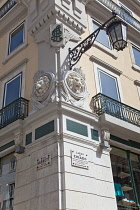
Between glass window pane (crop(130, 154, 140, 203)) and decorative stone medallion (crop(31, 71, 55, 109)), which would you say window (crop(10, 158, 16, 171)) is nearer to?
decorative stone medallion (crop(31, 71, 55, 109))

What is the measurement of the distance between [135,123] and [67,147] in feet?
12.4

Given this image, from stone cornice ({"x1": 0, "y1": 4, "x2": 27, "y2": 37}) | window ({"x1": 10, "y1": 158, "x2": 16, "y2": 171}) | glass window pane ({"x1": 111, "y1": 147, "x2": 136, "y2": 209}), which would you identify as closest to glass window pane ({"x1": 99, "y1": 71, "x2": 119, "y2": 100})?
glass window pane ({"x1": 111, "y1": 147, "x2": 136, "y2": 209})

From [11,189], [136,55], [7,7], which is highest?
[7,7]

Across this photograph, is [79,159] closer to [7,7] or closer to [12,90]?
[12,90]

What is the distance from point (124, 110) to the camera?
411 inches

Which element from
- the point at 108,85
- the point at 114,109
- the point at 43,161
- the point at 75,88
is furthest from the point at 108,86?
the point at 43,161

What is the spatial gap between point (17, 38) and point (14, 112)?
415 centimetres

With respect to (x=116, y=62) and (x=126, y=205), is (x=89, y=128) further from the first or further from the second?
(x=116, y=62)

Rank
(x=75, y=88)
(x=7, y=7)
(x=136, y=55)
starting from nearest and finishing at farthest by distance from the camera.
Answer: (x=75, y=88) < (x=7, y=7) < (x=136, y=55)

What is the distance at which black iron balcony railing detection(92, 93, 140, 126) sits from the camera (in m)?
9.48

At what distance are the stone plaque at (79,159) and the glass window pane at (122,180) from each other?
5.58 ft

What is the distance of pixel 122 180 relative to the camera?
9.34 metres

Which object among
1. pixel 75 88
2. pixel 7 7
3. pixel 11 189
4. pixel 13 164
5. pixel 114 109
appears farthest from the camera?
pixel 7 7

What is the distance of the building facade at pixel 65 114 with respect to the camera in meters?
7.63
